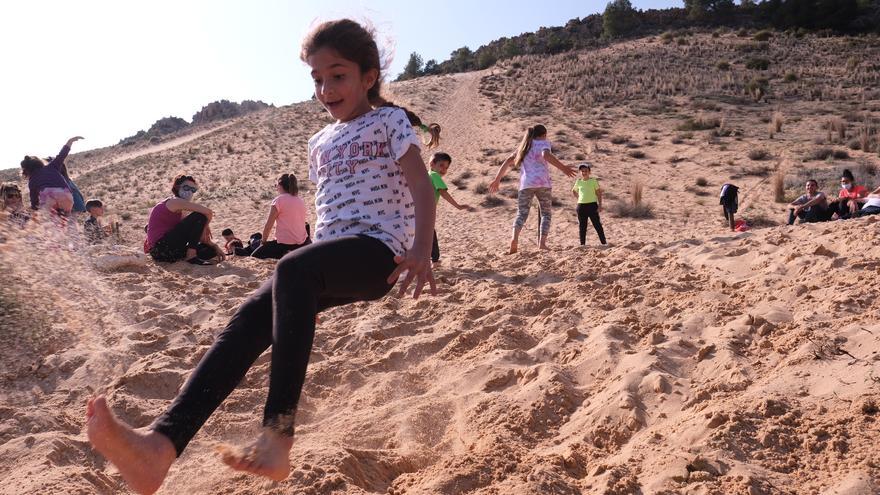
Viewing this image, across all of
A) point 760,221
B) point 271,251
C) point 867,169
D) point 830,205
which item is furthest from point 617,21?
point 271,251

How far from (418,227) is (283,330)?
0.59 meters

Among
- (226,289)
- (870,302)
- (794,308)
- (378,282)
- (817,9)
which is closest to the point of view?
(378,282)

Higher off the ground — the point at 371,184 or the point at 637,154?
the point at 371,184

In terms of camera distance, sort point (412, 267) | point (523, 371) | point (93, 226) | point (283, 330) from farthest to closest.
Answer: point (93, 226) → point (523, 371) → point (412, 267) → point (283, 330)

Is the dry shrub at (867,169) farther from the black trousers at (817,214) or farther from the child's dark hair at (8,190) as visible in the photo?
the child's dark hair at (8,190)

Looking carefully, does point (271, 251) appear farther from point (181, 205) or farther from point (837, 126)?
point (837, 126)

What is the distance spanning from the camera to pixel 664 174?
1802 cm

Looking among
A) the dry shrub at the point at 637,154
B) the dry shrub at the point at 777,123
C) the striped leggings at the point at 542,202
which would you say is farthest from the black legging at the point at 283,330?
the dry shrub at the point at 777,123

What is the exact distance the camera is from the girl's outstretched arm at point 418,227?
2.25 meters

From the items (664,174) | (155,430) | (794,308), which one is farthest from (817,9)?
(155,430)

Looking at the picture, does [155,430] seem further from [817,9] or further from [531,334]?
[817,9]

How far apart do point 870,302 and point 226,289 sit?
504 centimetres

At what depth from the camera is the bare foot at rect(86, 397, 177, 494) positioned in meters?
1.87

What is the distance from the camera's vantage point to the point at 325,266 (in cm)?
211
